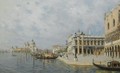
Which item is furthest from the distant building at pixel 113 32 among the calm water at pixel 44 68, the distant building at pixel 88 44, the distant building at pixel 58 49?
the distant building at pixel 58 49

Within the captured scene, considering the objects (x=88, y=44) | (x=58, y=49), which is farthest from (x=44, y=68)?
(x=58, y=49)

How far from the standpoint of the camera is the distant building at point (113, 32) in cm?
5147

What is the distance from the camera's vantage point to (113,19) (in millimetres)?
55562

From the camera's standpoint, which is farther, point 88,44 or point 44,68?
point 88,44

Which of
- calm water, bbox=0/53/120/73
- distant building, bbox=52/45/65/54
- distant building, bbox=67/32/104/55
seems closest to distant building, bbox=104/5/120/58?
Answer: calm water, bbox=0/53/120/73

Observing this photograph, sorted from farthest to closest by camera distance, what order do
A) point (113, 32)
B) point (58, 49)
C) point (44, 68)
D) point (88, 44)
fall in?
point (58, 49)
point (88, 44)
point (113, 32)
point (44, 68)

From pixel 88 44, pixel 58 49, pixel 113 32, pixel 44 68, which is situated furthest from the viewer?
pixel 58 49

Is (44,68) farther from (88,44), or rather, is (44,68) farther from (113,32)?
(88,44)

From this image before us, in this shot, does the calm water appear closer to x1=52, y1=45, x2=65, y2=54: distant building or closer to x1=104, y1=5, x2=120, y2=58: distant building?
x1=104, y1=5, x2=120, y2=58: distant building

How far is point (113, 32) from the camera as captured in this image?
53.9 meters

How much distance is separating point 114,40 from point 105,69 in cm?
1777

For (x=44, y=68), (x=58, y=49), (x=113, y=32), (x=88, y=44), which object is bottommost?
(x=44, y=68)

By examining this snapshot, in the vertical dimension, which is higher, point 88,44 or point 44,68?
point 88,44

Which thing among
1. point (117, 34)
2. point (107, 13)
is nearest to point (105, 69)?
point (117, 34)
